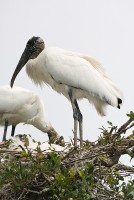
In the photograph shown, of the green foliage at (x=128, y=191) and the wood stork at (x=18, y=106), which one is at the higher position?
the wood stork at (x=18, y=106)

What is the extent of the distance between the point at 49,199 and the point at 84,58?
3776 millimetres

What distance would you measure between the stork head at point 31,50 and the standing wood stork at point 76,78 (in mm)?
292

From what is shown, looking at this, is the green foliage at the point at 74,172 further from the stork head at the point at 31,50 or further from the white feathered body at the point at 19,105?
the white feathered body at the point at 19,105

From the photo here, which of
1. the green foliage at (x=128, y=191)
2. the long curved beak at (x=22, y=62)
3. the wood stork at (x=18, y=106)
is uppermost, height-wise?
the long curved beak at (x=22, y=62)

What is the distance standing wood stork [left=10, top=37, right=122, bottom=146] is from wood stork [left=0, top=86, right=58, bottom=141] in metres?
1.91

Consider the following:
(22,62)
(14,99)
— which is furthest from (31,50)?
(14,99)

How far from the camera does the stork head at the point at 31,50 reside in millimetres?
12055

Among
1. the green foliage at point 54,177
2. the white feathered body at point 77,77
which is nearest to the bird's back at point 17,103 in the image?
the white feathered body at point 77,77

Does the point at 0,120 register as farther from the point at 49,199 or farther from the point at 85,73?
the point at 49,199

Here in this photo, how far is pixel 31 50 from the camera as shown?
12.2m

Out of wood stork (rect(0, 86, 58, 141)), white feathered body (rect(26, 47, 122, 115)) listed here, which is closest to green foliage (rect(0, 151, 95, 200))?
white feathered body (rect(26, 47, 122, 115))

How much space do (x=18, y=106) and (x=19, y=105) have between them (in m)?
0.03

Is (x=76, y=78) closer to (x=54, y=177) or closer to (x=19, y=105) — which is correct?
(x=19, y=105)

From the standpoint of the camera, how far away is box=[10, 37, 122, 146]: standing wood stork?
1127cm
